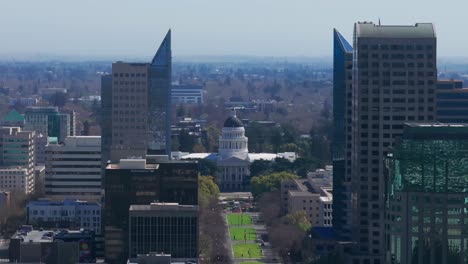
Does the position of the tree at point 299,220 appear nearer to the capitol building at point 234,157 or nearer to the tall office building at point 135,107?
the tall office building at point 135,107

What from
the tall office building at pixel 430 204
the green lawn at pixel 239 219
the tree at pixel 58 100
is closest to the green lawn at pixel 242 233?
the green lawn at pixel 239 219

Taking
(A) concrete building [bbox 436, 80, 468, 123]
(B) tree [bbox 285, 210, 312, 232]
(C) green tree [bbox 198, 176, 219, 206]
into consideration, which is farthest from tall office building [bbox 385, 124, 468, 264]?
(C) green tree [bbox 198, 176, 219, 206]

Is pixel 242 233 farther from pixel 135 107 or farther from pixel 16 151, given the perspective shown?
pixel 16 151

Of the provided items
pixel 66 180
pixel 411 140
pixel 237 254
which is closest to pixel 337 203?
pixel 237 254

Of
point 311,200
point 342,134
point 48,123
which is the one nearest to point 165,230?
point 342,134

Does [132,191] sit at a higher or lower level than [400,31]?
lower

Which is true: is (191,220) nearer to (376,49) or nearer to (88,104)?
(376,49)
